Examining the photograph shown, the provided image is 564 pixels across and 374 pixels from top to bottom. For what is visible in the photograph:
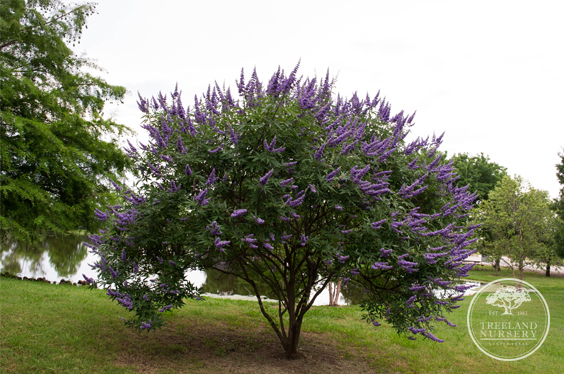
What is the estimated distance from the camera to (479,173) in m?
38.3

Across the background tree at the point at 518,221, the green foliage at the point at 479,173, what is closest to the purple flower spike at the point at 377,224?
the background tree at the point at 518,221

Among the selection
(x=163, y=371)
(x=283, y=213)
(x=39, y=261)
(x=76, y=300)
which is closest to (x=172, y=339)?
(x=163, y=371)

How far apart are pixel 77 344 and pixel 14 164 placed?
37.0ft

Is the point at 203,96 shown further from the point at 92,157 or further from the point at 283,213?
the point at 92,157

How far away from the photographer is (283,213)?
438cm

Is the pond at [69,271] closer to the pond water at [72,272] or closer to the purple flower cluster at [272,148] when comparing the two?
the pond water at [72,272]

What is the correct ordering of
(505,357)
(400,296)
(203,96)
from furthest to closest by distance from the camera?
(505,357) < (203,96) < (400,296)

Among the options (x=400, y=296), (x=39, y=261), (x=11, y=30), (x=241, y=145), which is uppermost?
(x=11, y=30)

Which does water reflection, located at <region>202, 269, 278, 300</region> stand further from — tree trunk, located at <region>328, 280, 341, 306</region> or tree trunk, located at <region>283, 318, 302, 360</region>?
tree trunk, located at <region>283, 318, 302, 360</region>

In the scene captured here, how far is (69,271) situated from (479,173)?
1490 inches

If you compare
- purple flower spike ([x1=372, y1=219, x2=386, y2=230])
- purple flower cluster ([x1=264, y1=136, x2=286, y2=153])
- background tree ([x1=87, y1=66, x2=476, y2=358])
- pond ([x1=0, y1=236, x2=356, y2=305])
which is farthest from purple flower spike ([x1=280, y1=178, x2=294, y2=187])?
pond ([x1=0, y1=236, x2=356, y2=305])

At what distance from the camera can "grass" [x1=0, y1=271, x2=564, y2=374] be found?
5742 millimetres

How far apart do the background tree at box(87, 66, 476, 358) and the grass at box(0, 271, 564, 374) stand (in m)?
1.37

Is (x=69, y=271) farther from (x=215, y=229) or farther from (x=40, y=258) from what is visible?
(x=215, y=229)
